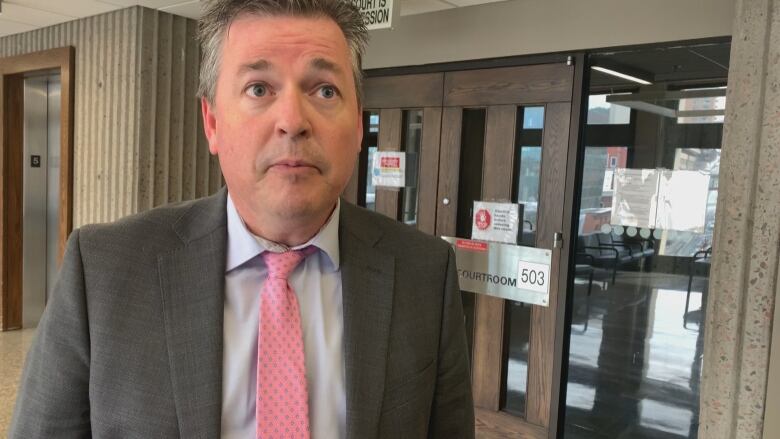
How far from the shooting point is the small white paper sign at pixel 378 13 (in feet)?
11.4

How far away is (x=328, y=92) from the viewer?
1.12 metres

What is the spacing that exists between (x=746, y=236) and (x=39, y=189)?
6073 millimetres

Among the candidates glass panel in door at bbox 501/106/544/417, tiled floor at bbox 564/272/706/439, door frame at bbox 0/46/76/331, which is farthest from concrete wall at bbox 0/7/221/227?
tiled floor at bbox 564/272/706/439

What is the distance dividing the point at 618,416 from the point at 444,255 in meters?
3.36

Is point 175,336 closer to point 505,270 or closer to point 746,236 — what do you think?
point 746,236

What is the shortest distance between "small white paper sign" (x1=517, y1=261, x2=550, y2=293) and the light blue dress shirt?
2758mm

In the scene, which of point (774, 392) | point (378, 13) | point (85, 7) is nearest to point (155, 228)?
point (378, 13)

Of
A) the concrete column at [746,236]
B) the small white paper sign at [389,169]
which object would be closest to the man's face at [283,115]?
the concrete column at [746,236]

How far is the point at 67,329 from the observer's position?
1.08 metres

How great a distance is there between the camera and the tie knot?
3.89 feet

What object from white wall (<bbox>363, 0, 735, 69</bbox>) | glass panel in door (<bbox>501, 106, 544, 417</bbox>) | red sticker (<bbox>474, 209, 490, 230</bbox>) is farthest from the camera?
red sticker (<bbox>474, 209, 490, 230</bbox>)

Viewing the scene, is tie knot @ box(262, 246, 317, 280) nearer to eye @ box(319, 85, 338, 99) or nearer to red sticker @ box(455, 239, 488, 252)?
eye @ box(319, 85, 338, 99)

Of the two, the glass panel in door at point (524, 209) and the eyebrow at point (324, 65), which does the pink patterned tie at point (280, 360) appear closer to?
the eyebrow at point (324, 65)

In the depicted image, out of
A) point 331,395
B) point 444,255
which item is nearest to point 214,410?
point 331,395
